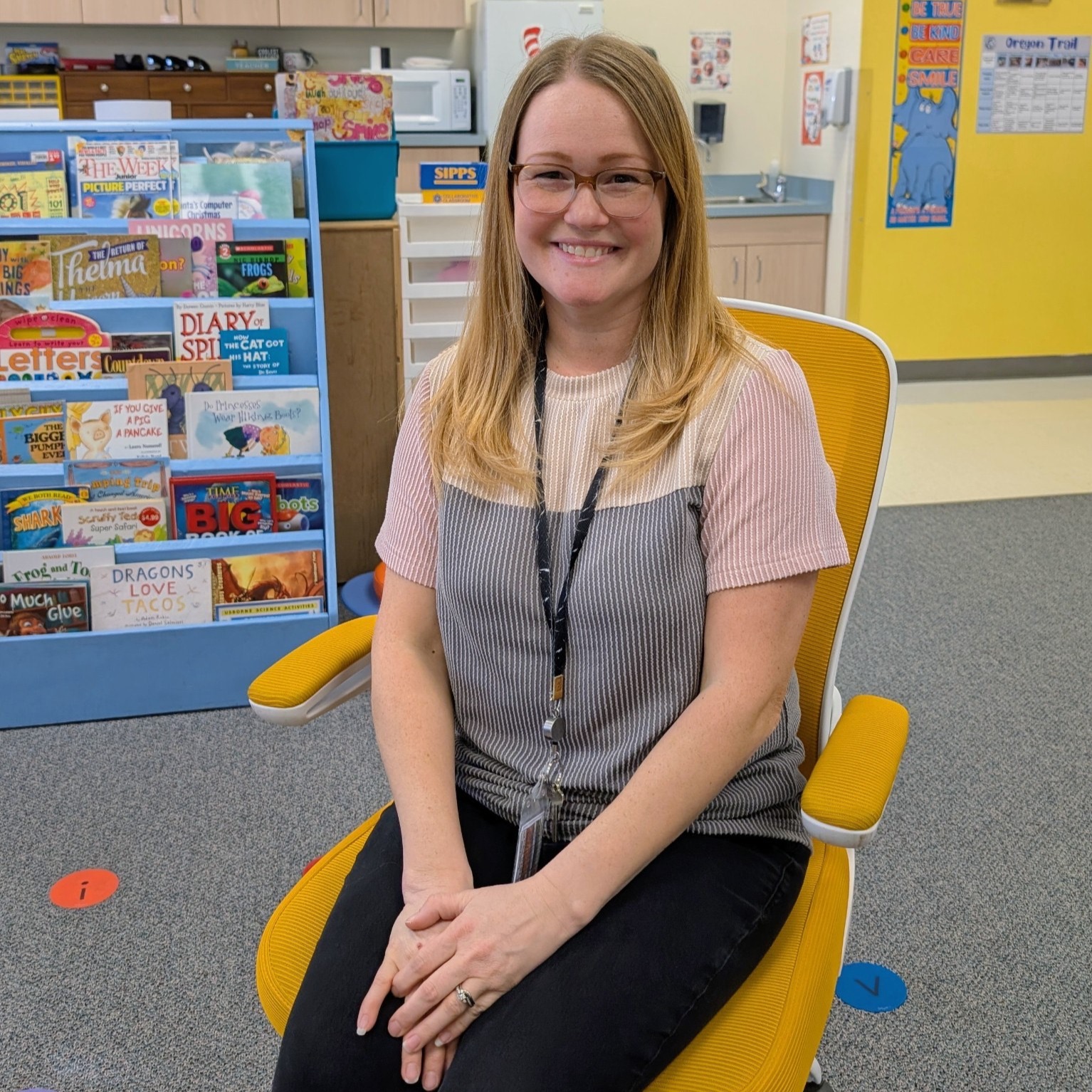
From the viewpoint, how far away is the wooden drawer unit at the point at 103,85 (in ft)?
17.9

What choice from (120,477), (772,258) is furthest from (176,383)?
(772,258)

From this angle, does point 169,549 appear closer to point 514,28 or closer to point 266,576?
point 266,576

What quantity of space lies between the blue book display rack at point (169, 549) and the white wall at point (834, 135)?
3692 millimetres

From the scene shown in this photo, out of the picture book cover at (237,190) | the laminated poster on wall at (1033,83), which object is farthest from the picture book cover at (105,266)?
the laminated poster on wall at (1033,83)

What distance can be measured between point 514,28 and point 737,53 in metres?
1.24

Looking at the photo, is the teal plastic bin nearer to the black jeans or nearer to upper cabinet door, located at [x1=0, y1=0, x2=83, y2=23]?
the black jeans

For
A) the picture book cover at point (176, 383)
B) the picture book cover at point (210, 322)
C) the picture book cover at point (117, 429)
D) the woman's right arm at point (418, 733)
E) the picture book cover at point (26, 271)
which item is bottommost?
the woman's right arm at point (418, 733)

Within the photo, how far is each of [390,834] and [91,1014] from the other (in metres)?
0.78

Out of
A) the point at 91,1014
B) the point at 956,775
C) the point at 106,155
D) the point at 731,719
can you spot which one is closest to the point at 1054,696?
the point at 956,775

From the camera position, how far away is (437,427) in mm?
1332

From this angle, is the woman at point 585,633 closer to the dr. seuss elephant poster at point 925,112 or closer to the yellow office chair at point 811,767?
the yellow office chair at point 811,767

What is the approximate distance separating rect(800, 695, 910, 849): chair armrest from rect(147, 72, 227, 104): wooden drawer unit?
5.16 metres

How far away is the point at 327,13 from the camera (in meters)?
5.44

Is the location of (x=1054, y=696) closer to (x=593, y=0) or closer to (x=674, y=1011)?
(x=674, y=1011)
